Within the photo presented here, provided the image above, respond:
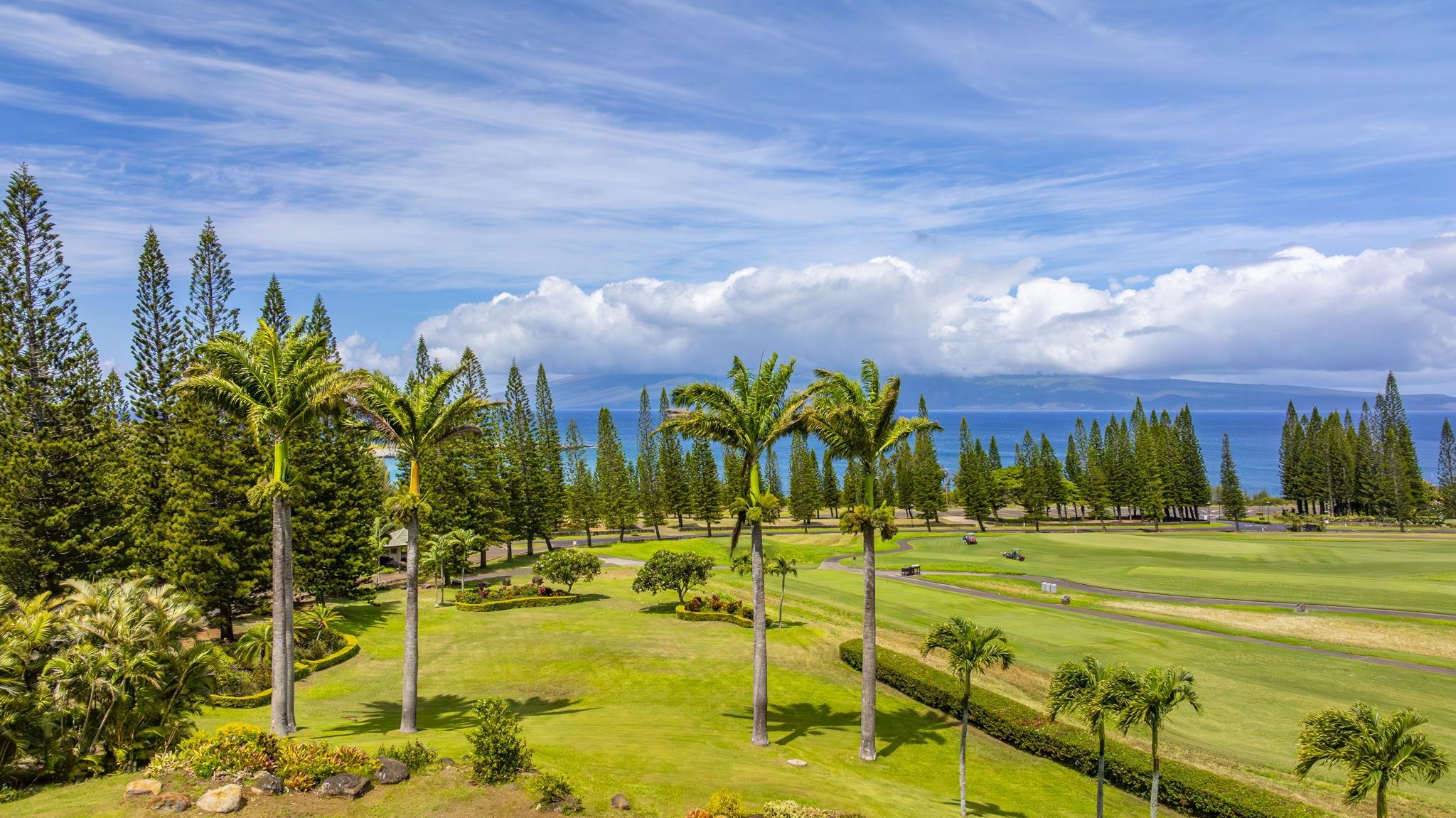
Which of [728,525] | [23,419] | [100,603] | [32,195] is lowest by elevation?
[728,525]

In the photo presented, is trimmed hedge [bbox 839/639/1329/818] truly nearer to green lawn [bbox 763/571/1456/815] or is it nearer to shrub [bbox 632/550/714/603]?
green lawn [bbox 763/571/1456/815]

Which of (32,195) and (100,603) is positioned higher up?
(32,195)

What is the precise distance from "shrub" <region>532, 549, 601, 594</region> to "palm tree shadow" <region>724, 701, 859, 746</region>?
22848 millimetres

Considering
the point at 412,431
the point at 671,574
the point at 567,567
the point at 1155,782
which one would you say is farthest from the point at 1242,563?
the point at 412,431

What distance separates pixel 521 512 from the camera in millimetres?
81438

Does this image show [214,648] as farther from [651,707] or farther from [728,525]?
[728,525]

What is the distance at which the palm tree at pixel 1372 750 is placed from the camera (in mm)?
16141

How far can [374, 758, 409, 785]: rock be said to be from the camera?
602 inches

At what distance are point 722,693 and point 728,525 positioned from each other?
104857mm

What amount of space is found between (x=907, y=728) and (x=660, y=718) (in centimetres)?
958

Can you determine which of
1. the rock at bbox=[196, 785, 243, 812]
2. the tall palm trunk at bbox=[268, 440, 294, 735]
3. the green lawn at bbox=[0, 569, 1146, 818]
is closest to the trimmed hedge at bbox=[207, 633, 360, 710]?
the green lawn at bbox=[0, 569, 1146, 818]

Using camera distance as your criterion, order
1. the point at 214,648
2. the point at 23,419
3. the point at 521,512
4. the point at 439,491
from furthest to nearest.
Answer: the point at 521,512 < the point at 439,491 < the point at 23,419 < the point at 214,648

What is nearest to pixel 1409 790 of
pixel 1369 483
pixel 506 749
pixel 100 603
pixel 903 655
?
pixel 903 655

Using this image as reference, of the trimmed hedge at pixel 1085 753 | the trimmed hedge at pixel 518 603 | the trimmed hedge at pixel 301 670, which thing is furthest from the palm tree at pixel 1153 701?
the trimmed hedge at pixel 518 603
